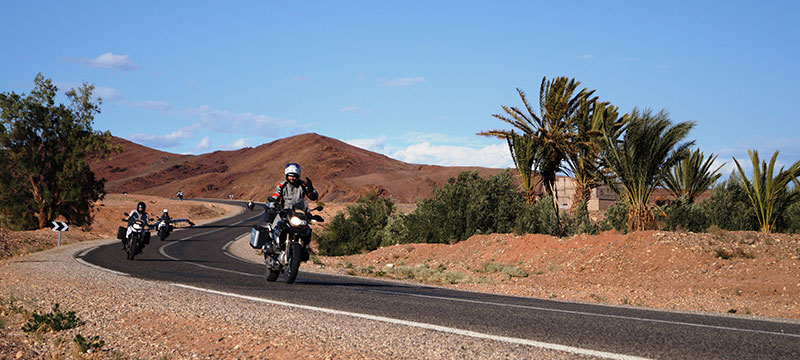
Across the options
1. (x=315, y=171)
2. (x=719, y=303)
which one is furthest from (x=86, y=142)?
(x=315, y=171)

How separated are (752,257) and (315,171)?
106 metres

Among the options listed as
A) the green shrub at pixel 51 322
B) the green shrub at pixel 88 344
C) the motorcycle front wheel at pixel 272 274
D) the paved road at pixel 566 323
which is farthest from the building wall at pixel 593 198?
the green shrub at pixel 88 344

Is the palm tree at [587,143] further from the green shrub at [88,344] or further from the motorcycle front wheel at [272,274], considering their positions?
the green shrub at [88,344]

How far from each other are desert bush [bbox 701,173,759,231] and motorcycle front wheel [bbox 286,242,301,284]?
57.3ft

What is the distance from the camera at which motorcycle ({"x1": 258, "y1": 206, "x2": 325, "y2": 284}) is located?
1162 cm

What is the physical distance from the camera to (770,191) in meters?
22.2

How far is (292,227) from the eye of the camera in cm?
1165

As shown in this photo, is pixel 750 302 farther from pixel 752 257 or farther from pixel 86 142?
pixel 86 142

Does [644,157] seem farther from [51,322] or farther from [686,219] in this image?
[51,322]

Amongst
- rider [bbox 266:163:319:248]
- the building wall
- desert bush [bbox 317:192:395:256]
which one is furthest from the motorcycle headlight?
the building wall

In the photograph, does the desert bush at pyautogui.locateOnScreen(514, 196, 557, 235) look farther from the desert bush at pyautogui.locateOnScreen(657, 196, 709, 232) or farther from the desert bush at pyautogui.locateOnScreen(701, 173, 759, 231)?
the desert bush at pyautogui.locateOnScreen(701, 173, 759, 231)

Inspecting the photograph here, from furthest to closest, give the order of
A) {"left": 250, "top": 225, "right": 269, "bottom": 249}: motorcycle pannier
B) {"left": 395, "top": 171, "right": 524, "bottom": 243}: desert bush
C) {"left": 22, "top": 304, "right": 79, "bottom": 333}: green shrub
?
A: {"left": 395, "top": 171, "right": 524, "bottom": 243}: desert bush, {"left": 250, "top": 225, "right": 269, "bottom": 249}: motorcycle pannier, {"left": 22, "top": 304, "right": 79, "bottom": 333}: green shrub

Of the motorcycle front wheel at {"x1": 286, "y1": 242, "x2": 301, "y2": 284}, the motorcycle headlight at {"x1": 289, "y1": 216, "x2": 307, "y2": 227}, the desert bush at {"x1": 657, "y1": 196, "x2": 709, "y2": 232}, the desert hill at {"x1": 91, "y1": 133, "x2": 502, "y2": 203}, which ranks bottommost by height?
the motorcycle front wheel at {"x1": 286, "y1": 242, "x2": 301, "y2": 284}

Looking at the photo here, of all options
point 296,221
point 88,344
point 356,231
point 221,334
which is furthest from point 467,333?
point 356,231
